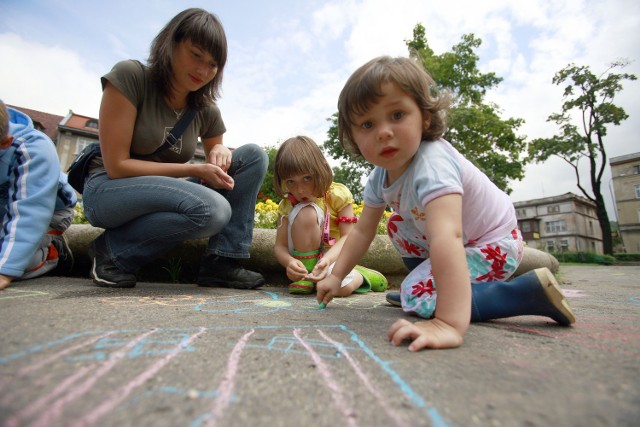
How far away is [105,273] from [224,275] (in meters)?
0.73

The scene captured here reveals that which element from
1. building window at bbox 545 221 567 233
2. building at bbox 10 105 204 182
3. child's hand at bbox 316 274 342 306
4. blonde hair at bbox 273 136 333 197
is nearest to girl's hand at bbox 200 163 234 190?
blonde hair at bbox 273 136 333 197

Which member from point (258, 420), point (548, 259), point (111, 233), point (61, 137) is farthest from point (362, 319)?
point (61, 137)

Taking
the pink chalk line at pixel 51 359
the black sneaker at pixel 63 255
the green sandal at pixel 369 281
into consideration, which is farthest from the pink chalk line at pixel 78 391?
the black sneaker at pixel 63 255

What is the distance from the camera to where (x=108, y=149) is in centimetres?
203

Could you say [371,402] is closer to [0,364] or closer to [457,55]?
[0,364]

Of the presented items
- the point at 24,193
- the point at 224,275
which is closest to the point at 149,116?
the point at 24,193

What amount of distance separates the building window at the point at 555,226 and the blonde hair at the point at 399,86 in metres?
43.0

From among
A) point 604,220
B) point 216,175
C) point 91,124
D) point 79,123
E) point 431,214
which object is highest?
point 91,124

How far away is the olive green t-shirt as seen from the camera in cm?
198

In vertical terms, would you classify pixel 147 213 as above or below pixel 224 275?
above

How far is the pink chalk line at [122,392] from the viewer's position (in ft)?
1.83

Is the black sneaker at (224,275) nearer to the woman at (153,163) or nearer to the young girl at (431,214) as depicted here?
the woman at (153,163)

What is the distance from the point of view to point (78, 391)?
0.65 meters

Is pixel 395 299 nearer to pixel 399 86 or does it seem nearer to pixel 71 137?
pixel 399 86
